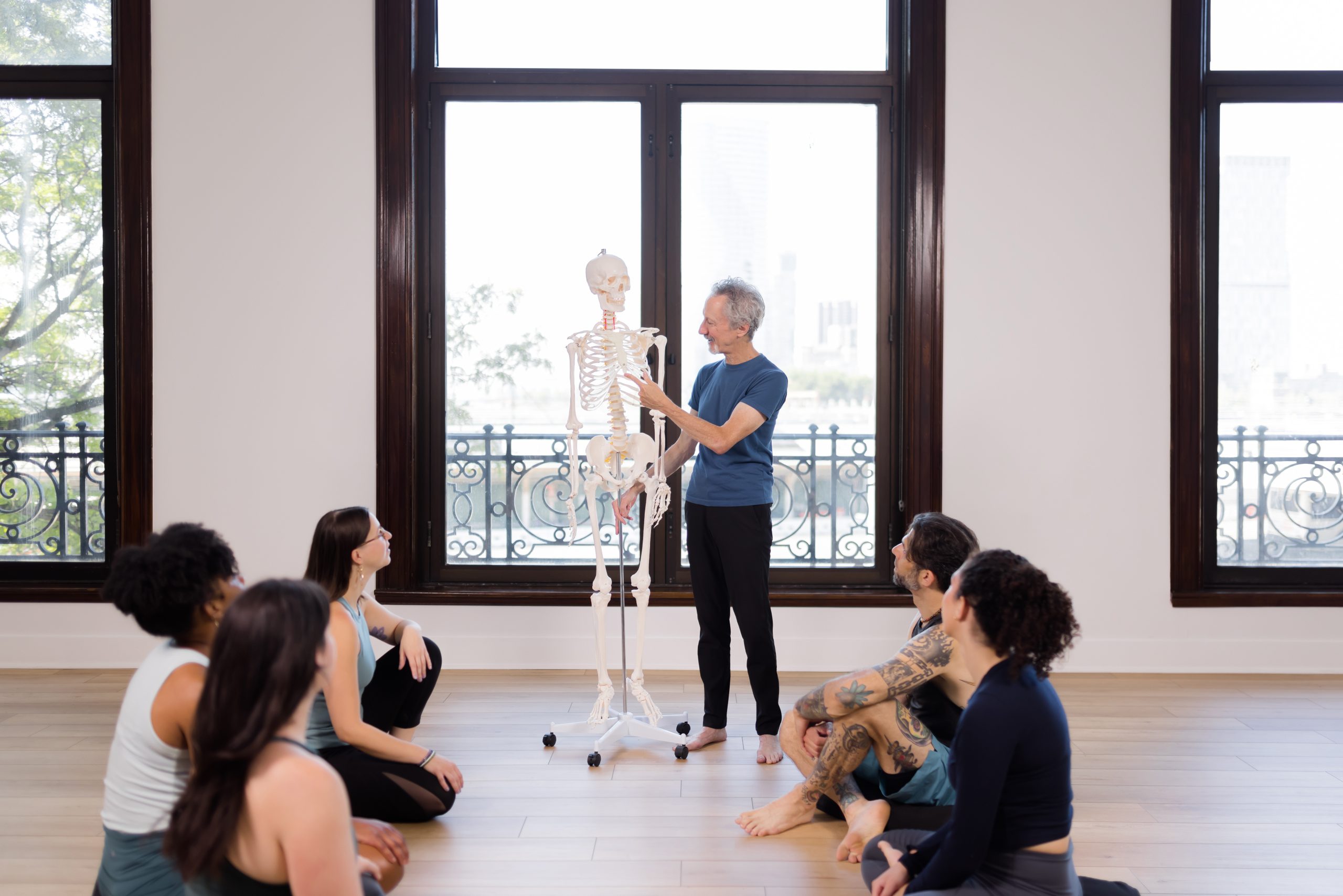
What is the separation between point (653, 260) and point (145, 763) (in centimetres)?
334

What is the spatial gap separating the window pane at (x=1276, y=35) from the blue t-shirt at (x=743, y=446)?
2833mm

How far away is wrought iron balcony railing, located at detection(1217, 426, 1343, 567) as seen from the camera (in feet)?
15.4

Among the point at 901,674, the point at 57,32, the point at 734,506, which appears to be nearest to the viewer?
the point at 901,674

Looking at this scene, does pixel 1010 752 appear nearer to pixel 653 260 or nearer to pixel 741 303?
pixel 741 303

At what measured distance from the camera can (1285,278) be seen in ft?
15.4

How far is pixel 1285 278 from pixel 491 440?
12.1 feet

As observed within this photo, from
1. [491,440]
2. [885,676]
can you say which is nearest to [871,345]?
[491,440]

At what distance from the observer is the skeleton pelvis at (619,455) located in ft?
11.3

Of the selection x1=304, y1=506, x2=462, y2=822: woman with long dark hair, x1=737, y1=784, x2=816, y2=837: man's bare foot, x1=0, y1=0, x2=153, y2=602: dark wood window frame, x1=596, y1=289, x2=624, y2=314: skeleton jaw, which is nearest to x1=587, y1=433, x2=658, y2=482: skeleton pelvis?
x1=596, y1=289, x2=624, y2=314: skeleton jaw

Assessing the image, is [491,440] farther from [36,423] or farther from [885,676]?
[885,676]

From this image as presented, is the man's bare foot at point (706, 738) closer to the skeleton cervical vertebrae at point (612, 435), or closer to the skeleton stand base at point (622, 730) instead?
the skeleton stand base at point (622, 730)

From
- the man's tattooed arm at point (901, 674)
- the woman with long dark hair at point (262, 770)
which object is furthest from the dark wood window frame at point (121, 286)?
the woman with long dark hair at point (262, 770)

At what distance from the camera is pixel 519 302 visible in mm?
4719

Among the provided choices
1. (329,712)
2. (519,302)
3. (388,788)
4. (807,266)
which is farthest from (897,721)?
(519,302)
